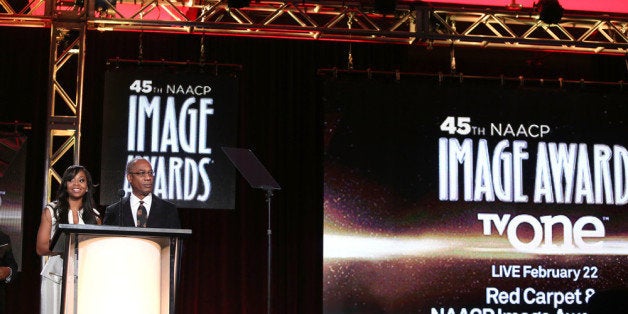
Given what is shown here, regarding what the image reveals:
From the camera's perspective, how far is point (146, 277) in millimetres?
3008

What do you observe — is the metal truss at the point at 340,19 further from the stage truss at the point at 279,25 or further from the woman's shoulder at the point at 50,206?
the woman's shoulder at the point at 50,206

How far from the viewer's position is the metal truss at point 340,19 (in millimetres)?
6566

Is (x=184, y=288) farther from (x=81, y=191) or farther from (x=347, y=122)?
(x=81, y=191)

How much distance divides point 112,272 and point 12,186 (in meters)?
4.32

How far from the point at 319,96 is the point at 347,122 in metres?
0.69

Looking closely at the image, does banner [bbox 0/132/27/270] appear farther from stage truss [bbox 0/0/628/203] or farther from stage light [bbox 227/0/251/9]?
stage light [bbox 227/0/251/9]

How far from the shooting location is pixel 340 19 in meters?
6.93

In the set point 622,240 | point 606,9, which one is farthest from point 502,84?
point 622,240

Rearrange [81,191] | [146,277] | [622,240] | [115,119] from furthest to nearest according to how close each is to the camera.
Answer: [622,240]
[115,119]
[81,191]
[146,277]

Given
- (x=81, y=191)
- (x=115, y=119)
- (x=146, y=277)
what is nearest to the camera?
(x=146, y=277)

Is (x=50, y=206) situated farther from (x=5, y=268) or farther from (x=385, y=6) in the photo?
(x=385, y=6)

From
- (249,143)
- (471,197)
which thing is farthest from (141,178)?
(471,197)

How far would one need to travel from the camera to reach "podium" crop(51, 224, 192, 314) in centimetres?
293

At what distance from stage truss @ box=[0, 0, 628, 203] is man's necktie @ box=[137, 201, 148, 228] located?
1947 millimetres
